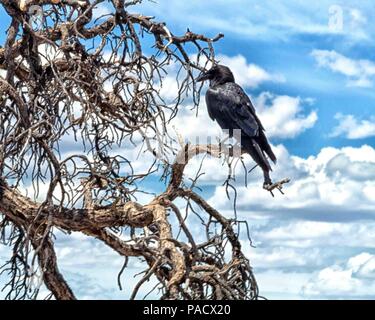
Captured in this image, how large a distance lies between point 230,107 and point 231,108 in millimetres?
16

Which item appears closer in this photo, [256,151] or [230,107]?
[256,151]

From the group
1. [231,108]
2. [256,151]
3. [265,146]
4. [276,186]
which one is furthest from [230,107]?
[276,186]

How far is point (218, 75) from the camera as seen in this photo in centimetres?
718

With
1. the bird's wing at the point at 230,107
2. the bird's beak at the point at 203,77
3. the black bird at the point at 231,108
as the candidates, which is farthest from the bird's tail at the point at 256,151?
the bird's beak at the point at 203,77

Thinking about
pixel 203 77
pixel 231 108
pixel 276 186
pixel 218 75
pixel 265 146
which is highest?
pixel 218 75

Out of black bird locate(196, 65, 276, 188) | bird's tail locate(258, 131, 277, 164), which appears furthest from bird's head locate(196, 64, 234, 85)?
bird's tail locate(258, 131, 277, 164)

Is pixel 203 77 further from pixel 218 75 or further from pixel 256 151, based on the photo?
pixel 256 151

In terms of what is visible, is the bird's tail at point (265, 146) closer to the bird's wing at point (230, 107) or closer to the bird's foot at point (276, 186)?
the bird's wing at point (230, 107)

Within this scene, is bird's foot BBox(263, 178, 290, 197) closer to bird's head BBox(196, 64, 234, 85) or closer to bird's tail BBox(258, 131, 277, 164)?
bird's tail BBox(258, 131, 277, 164)

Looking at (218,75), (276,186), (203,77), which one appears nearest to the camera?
(276,186)

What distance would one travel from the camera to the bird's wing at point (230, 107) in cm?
695
